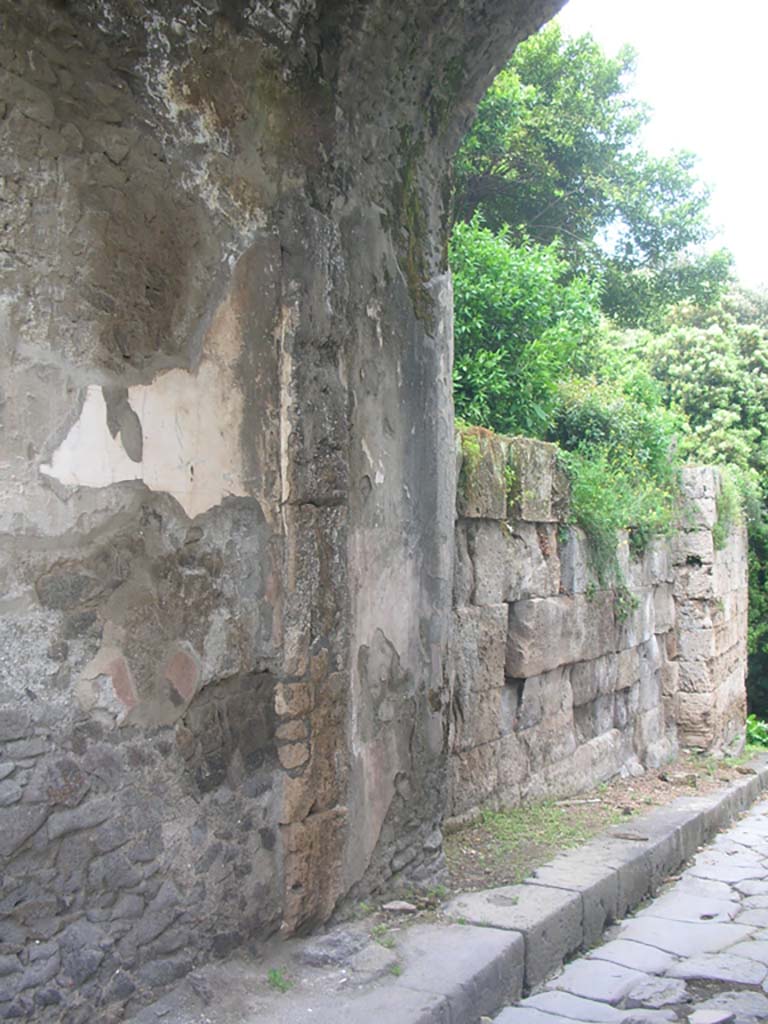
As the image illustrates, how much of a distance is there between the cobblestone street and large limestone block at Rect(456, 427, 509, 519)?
211 centimetres

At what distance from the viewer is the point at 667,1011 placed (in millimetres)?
3990

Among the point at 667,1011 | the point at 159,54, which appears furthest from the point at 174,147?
the point at 667,1011

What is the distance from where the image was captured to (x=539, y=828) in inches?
227

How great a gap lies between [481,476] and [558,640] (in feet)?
4.64

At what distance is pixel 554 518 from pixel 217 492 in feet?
11.4

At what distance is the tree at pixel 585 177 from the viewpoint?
14.6 meters

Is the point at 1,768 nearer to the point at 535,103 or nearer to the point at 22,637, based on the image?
the point at 22,637

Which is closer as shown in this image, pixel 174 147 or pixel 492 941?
pixel 174 147

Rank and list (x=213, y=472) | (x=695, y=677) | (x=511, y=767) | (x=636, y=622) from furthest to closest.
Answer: (x=695, y=677) < (x=636, y=622) < (x=511, y=767) < (x=213, y=472)

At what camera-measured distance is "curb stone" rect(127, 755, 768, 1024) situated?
3.34 meters

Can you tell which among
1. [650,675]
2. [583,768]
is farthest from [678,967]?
[650,675]

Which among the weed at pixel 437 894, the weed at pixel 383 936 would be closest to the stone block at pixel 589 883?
the weed at pixel 437 894

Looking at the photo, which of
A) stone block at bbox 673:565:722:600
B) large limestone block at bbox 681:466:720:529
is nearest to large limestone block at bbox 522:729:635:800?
stone block at bbox 673:565:722:600

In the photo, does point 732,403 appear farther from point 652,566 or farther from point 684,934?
point 684,934
